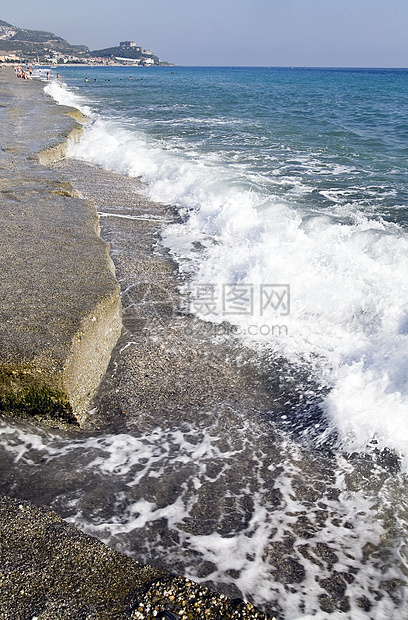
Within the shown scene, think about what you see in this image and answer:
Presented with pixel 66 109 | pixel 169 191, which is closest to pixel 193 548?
pixel 169 191

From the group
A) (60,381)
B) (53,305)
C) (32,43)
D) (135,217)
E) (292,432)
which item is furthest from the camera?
(32,43)

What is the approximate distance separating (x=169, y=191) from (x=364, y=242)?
4716 millimetres

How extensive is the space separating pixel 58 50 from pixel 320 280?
18606cm

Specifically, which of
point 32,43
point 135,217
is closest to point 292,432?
point 135,217

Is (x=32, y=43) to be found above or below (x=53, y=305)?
above

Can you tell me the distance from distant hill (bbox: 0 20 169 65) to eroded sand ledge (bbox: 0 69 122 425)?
142 meters

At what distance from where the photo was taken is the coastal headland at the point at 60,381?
6.95 feet

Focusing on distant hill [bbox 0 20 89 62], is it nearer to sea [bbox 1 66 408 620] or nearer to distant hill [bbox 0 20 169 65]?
distant hill [bbox 0 20 169 65]


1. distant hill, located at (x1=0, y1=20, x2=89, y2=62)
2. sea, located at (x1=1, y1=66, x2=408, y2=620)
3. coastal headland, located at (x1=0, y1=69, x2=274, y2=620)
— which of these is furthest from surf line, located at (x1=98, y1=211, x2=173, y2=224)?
distant hill, located at (x1=0, y1=20, x2=89, y2=62)

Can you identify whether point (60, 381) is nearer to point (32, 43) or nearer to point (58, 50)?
point (32, 43)

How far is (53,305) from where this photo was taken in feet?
12.8

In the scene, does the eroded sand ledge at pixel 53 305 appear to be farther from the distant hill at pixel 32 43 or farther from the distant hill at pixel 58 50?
the distant hill at pixel 58 50

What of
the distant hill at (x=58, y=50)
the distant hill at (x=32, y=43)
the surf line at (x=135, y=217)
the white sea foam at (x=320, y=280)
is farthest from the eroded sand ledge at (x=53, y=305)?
the distant hill at (x=58, y=50)

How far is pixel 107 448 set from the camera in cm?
314
